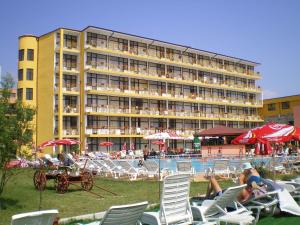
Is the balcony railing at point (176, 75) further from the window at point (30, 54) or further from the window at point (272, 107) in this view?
the window at point (30, 54)

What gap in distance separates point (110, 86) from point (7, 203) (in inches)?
1440

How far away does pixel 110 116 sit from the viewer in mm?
46562

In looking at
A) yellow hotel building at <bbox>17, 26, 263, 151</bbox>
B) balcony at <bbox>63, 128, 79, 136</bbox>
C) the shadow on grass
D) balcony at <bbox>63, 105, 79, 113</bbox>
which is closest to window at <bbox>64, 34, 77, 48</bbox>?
Result: yellow hotel building at <bbox>17, 26, 263, 151</bbox>

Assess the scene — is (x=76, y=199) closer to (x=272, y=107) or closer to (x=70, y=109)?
(x=70, y=109)

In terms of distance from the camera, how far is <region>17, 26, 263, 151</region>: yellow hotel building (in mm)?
44388

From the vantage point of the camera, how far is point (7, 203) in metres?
10.8

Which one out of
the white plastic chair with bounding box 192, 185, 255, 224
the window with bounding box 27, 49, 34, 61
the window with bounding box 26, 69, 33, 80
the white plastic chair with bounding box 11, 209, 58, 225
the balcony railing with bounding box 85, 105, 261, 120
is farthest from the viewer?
the window with bounding box 27, 49, 34, 61

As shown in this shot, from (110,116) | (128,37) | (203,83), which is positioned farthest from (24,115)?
(203,83)

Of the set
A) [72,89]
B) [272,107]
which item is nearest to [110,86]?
[72,89]

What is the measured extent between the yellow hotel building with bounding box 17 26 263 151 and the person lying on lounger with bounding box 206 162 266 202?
35.8 metres

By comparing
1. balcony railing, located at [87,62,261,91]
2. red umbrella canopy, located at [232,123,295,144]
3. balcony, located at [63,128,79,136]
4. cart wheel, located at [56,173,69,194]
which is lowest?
cart wheel, located at [56,173,69,194]

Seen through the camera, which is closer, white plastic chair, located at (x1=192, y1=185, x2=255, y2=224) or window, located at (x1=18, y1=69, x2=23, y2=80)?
white plastic chair, located at (x1=192, y1=185, x2=255, y2=224)

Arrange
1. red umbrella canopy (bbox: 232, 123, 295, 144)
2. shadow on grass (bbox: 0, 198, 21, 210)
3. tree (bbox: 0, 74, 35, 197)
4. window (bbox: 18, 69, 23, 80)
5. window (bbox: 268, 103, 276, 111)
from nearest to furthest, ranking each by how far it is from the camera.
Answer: tree (bbox: 0, 74, 35, 197), shadow on grass (bbox: 0, 198, 21, 210), red umbrella canopy (bbox: 232, 123, 295, 144), window (bbox: 18, 69, 23, 80), window (bbox: 268, 103, 276, 111)

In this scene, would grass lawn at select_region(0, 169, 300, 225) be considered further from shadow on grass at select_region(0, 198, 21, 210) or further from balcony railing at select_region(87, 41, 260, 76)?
balcony railing at select_region(87, 41, 260, 76)
